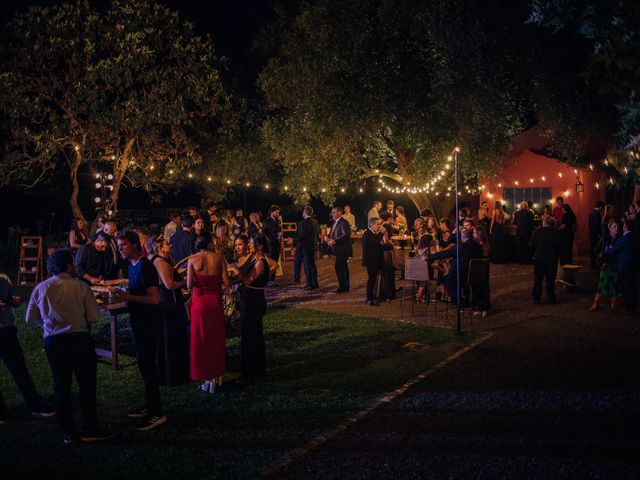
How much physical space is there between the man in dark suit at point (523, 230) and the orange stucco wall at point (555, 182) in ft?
9.39

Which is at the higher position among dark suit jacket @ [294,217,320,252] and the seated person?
dark suit jacket @ [294,217,320,252]

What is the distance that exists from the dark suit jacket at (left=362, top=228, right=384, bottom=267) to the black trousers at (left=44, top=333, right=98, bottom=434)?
24.5 feet

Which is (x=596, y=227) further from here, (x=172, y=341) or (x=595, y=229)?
(x=172, y=341)

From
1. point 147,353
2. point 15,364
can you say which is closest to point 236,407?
point 147,353

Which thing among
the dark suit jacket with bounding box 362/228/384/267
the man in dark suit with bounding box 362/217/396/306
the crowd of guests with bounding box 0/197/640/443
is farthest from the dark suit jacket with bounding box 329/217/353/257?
the dark suit jacket with bounding box 362/228/384/267

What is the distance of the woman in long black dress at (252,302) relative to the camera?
25.4ft

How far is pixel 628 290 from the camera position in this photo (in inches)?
449

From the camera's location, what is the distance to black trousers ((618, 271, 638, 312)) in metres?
11.4

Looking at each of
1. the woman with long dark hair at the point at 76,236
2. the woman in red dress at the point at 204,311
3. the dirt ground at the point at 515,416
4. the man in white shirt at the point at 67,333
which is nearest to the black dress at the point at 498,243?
the dirt ground at the point at 515,416

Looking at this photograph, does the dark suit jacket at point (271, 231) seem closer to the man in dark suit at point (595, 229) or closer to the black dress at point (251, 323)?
the black dress at point (251, 323)

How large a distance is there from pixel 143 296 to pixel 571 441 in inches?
163

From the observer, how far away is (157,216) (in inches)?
1126

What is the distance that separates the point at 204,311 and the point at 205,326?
0.17 metres

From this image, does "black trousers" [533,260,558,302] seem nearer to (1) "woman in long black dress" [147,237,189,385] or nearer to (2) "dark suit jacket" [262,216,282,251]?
(2) "dark suit jacket" [262,216,282,251]
